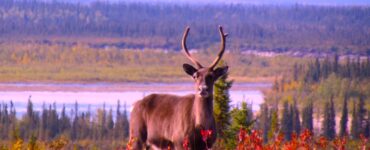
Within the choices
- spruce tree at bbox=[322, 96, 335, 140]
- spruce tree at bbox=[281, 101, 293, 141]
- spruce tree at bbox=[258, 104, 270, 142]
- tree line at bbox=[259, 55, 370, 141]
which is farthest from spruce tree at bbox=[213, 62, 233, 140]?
tree line at bbox=[259, 55, 370, 141]

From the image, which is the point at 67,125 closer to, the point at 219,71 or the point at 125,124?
Answer: the point at 125,124

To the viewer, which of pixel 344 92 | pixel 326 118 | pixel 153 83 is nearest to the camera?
pixel 326 118

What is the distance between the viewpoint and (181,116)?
64.1 ft

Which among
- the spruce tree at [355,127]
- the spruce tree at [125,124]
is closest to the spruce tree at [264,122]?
A: the spruce tree at [355,127]

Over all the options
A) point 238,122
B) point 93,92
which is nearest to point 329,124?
point 238,122

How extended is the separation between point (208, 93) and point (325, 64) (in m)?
109

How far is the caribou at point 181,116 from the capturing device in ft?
61.6

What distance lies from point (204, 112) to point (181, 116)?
0.72 m

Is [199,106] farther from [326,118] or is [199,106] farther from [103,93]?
[103,93]

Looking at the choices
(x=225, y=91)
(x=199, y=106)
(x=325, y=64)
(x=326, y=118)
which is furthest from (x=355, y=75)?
(x=199, y=106)

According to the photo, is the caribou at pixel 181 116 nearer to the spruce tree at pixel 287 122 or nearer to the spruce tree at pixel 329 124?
the spruce tree at pixel 329 124

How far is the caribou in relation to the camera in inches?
739

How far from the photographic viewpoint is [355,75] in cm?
12038

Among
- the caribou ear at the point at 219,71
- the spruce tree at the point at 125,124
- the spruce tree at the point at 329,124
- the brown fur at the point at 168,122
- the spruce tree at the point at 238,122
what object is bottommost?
the spruce tree at the point at 329,124
